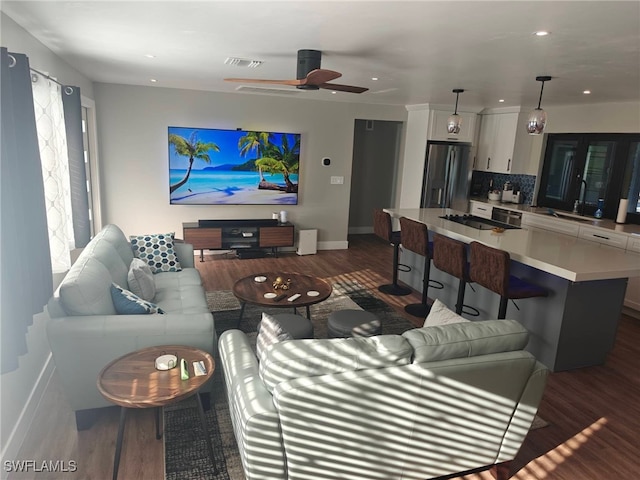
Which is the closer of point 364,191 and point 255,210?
point 255,210

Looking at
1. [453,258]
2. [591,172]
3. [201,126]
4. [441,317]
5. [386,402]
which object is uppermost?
[201,126]

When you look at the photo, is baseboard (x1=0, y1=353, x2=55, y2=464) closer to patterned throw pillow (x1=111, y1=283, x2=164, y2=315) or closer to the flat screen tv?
patterned throw pillow (x1=111, y1=283, x2=164, y2=315)

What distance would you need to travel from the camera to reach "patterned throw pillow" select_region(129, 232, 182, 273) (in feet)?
13.6

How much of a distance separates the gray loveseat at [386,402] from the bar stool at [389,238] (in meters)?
2.76

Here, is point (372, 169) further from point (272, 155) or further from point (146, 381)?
point (146, 381)

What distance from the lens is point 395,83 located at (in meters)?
4.70

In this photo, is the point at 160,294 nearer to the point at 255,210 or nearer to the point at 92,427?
the point at 92,427

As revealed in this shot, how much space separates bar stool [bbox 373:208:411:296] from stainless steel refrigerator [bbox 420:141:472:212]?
6.71 ft

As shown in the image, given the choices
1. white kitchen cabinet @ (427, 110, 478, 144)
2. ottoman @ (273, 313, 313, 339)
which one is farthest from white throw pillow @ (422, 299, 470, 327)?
white kitchen cabinet @ (427, 110, 478, 144)

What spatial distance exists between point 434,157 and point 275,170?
259cm

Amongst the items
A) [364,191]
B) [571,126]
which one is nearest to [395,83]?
[571,126]

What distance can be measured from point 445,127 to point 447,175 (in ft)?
2.54

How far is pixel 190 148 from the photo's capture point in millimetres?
6090
